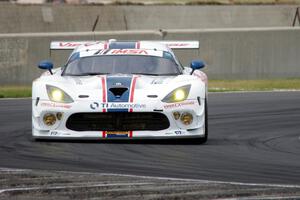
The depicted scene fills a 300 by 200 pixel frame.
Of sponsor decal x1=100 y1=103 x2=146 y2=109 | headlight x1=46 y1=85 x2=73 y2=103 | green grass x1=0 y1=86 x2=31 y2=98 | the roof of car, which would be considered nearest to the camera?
sponsor decal x1=100 y1=103 x2=146 y2=109

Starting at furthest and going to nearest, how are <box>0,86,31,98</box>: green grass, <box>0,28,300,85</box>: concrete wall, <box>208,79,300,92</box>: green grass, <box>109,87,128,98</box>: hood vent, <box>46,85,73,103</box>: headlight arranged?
<box>0,28,300,85</box>: concrete wall
<box>208,79,300,92</box>: green grass
<box>0,86,31,98</box>: green grass
<box>46,85,73,103</box>: headlight
<box>109,87,128,98</box>: hood vent

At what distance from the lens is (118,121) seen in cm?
1254

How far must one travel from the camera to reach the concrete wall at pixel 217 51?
23.5m

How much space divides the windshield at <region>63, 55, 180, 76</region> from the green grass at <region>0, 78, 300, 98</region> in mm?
7267

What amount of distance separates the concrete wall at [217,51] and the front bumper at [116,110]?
Answer: 1076 cm

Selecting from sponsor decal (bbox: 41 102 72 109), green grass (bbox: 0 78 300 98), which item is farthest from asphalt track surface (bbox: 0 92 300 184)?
green grass (bbox: 0 78 300 98)

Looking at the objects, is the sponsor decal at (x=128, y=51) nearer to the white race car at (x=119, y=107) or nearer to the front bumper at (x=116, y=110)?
the white race car at (x=119, y=107)

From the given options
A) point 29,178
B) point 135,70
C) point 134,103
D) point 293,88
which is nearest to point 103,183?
point 29,178

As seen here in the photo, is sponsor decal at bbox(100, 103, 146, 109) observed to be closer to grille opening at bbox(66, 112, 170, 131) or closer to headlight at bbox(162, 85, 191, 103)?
grille opening at bbox(66, 112, 170, 131)

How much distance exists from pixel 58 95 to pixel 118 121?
77cm

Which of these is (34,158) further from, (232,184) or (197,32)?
(197,32)

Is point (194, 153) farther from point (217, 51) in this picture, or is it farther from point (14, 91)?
point (217, 51)

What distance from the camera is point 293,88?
74.7 ft

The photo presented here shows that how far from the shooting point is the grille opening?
12.5 meters
